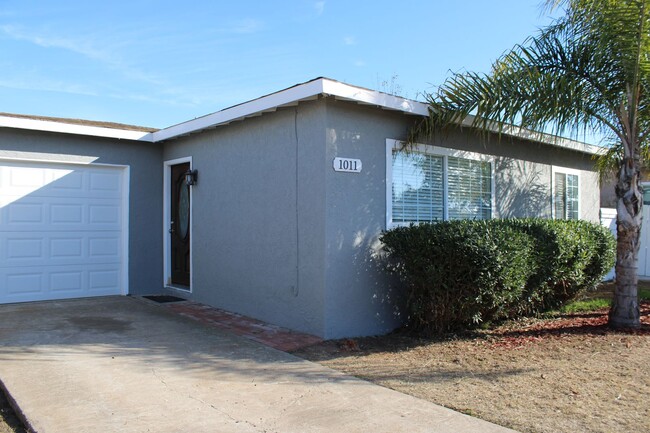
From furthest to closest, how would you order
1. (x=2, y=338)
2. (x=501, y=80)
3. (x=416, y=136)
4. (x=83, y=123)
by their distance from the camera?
(x=83, y=123), (x=416, y=136), (x=501, y=80), (x=2, y=338)

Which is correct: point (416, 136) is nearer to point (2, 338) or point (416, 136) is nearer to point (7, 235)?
point (2, 338)

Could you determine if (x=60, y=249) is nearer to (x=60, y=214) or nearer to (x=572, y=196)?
(x=60, y=214)

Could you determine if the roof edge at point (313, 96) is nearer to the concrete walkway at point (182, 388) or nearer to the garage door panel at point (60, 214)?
the garage door panel at point (60, 214)

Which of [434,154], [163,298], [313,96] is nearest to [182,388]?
[313,96]

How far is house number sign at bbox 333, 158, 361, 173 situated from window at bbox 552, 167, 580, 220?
5.83 metres

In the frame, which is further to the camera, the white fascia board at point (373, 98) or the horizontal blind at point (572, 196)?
the horizontal blind at point (572, 196)

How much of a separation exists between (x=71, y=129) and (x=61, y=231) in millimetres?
1857

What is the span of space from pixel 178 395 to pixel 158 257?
6.10 m

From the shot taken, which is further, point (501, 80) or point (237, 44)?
point (237, 44)

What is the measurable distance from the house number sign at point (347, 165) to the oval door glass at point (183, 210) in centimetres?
423

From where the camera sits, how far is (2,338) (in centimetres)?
625

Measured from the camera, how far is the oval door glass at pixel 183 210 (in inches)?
388

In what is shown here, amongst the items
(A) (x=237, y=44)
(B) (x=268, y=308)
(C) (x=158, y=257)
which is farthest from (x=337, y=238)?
(A) (x=237, y=44)

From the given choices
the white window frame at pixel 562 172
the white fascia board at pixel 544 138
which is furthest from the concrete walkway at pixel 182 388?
the white window frame at pixel 562 172
